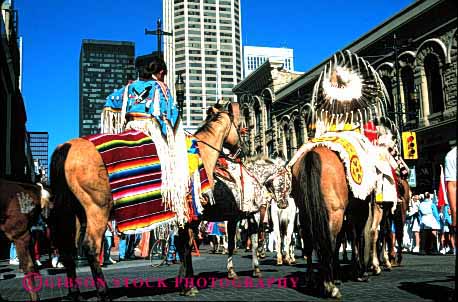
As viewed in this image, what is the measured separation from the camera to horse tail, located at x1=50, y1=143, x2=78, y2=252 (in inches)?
259

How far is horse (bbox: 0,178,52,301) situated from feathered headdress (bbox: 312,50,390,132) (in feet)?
15.2

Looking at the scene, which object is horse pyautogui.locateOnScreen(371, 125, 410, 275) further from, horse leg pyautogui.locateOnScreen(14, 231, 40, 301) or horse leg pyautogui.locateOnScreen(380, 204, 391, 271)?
horse leg pyautogui.locateOnScreen(14, 231, 40, 301)

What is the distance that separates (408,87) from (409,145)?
4.97 meters

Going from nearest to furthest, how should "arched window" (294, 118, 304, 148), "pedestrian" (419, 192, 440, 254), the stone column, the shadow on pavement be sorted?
the shadow on pavement → "pedestrian" (419, 192, 440, 254) → the stone column → "arched window" (294, 118, 304, 148)

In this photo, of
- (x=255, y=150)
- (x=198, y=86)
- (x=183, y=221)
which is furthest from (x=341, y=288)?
(x=198, y=86)

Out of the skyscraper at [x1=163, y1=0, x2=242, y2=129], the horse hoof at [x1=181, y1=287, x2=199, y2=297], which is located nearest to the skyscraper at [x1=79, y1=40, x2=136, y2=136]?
the skyscraper at [x1=163, y1=0, x2=242, y2=129]

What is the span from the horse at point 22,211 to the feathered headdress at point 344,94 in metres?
4.65

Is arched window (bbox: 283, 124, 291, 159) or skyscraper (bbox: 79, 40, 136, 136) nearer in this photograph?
arched window (bbox: 283, 124, 291, 159)

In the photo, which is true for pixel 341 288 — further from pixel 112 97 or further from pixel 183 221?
pixel 112 97

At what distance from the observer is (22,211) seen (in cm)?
664

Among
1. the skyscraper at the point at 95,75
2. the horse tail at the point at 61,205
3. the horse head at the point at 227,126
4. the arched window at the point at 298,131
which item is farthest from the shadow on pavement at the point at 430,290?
the skyscraper at the point at 95,75

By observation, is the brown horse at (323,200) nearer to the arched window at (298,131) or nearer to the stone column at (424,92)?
the stone column at (424,92)

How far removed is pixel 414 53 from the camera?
94.9 feet

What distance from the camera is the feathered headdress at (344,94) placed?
9.03m
